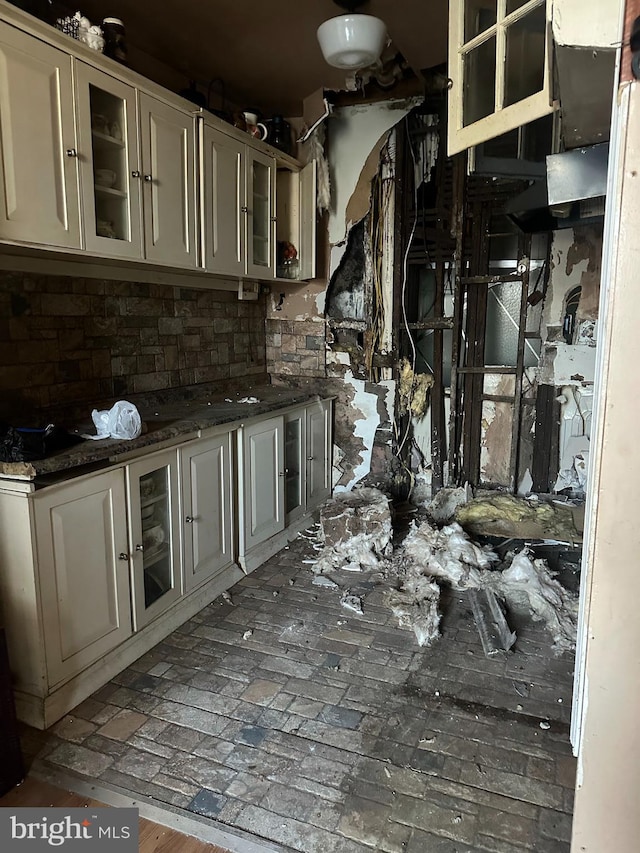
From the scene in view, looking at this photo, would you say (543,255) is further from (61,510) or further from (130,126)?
(61,510)

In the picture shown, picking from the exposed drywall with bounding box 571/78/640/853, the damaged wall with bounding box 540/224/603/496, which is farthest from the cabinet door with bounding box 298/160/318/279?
the exposed drywall with bounding box 571/78/640/853

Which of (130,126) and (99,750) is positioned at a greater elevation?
(130,126)

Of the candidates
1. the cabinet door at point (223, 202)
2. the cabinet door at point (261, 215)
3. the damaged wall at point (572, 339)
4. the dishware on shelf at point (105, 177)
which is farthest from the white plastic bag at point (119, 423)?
the damaged wall at point (572, 339)

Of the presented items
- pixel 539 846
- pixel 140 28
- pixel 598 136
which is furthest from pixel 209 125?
pixel 539 846

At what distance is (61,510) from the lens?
1991 millimetres

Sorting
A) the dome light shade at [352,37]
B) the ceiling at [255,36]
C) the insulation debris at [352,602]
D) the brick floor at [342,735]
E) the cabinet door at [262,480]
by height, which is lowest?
the brick floor at [342,735]

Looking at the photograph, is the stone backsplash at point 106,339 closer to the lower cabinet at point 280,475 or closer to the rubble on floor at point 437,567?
the lower cabinet at point 280,475

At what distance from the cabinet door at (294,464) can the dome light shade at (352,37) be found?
1.93 metres

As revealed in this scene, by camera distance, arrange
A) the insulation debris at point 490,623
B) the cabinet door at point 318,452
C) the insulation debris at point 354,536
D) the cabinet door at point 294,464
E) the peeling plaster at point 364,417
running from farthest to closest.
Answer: the peeling plaster at point 364,417 → the cabinet door at point 318,452 → the cabinet door at point 294,464 → the insulation debris at point 354,536 → the insulation debris at point 490,623

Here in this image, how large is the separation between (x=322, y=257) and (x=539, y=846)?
348 centimetres

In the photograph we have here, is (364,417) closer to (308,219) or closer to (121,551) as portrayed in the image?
(308,219)

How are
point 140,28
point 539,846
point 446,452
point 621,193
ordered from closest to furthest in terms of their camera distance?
point 621,193
point 539,846
point 140,28
point 446,452

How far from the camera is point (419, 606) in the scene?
2812mm

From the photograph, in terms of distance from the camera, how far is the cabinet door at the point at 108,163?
2221 millimetres
